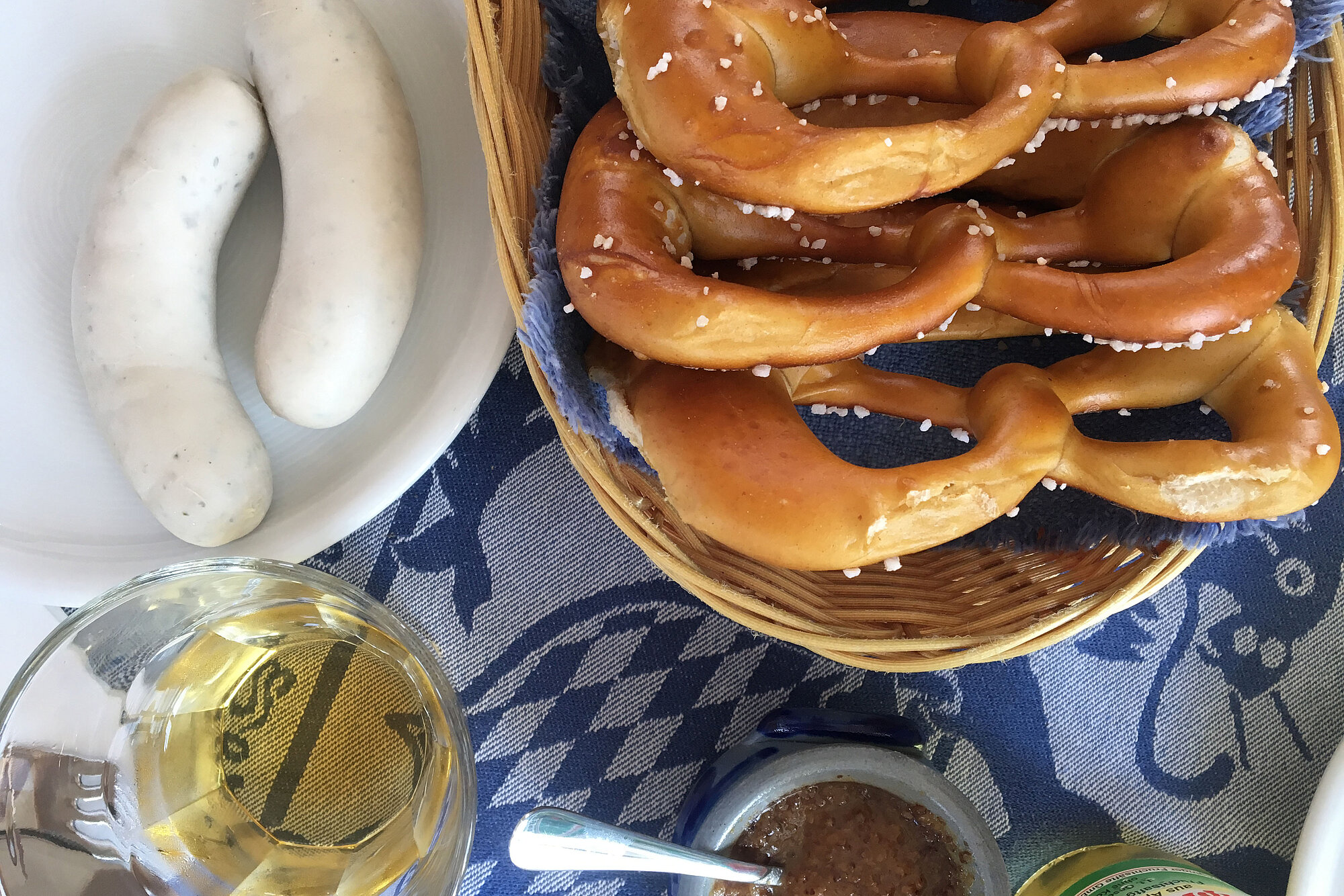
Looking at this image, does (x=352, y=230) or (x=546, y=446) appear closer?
(x=352, y=230)

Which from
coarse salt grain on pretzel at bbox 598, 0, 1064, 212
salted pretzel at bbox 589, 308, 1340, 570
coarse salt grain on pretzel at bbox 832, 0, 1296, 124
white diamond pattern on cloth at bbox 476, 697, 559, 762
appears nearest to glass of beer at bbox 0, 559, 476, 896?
white diamond pattern on cloth at bbox 476, 697, 559, 762

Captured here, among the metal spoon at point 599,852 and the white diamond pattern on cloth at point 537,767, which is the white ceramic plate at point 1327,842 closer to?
the metal spoon at point 599,852

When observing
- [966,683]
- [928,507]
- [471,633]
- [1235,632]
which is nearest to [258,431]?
[471,633]

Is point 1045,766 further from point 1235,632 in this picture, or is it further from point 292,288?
point 292,288

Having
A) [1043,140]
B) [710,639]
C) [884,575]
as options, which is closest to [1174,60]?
[1043,140]

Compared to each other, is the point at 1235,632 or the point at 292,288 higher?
the point at 292,288

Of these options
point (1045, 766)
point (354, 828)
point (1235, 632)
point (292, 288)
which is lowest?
point (354, 828)

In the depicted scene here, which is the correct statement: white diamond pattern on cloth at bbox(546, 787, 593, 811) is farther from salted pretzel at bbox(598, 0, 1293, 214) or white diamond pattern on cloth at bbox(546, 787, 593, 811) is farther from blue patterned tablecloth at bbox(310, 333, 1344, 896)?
salted pretzel at bbox(598, 0, 1293, 214)
